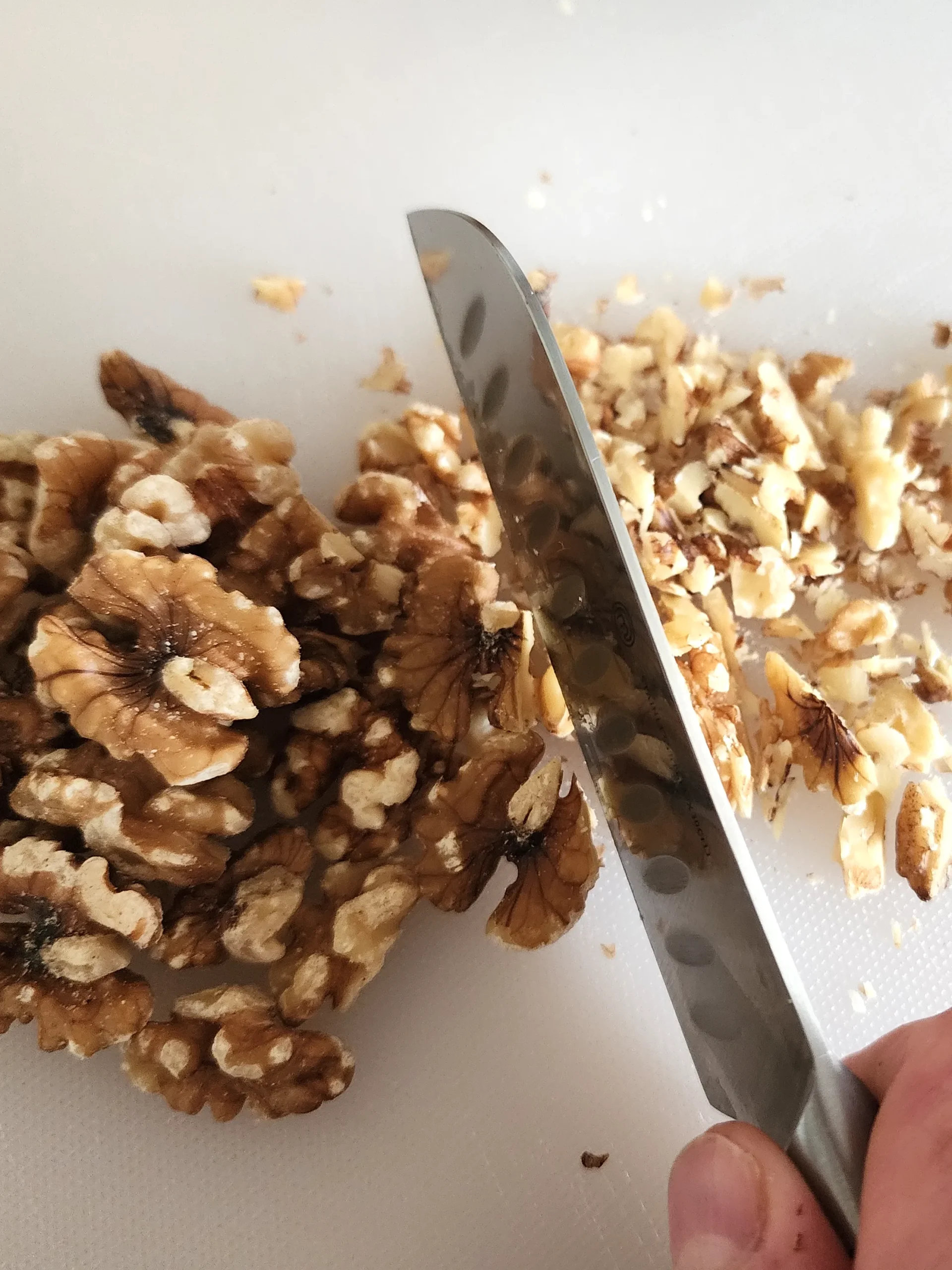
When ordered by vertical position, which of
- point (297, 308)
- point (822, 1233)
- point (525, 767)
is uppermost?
point (297, 308)

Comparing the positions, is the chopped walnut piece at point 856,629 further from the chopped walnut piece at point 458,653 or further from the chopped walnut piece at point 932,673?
the chopped walnut piece at point 458,653

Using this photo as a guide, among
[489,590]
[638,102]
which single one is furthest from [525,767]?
[638,102]

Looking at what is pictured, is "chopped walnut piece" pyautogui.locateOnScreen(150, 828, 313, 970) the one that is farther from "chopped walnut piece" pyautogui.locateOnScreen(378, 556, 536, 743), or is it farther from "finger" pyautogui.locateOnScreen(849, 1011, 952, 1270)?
"finger" pyautogui.locateOnScreen(849, 1011, 952, 1270)

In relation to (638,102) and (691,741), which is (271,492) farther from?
(638,102)

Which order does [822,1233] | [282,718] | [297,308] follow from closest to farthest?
[822,1233] < [282,718] < [297,308]

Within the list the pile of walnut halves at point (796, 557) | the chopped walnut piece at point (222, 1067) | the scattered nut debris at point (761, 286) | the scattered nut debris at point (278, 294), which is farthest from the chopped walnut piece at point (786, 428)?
the chopped walnut piece at point (222, 1067)

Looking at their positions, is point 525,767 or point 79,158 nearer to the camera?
point 525,767

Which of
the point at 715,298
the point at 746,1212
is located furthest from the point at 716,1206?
the point at 715,298

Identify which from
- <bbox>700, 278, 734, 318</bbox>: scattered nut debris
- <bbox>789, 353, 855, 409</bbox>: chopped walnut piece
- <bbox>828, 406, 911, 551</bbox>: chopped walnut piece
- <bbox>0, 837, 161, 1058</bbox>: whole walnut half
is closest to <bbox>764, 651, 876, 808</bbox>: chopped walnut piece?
<bbox>828, 406, 911, 551</bbox>: chopped walnut piece
